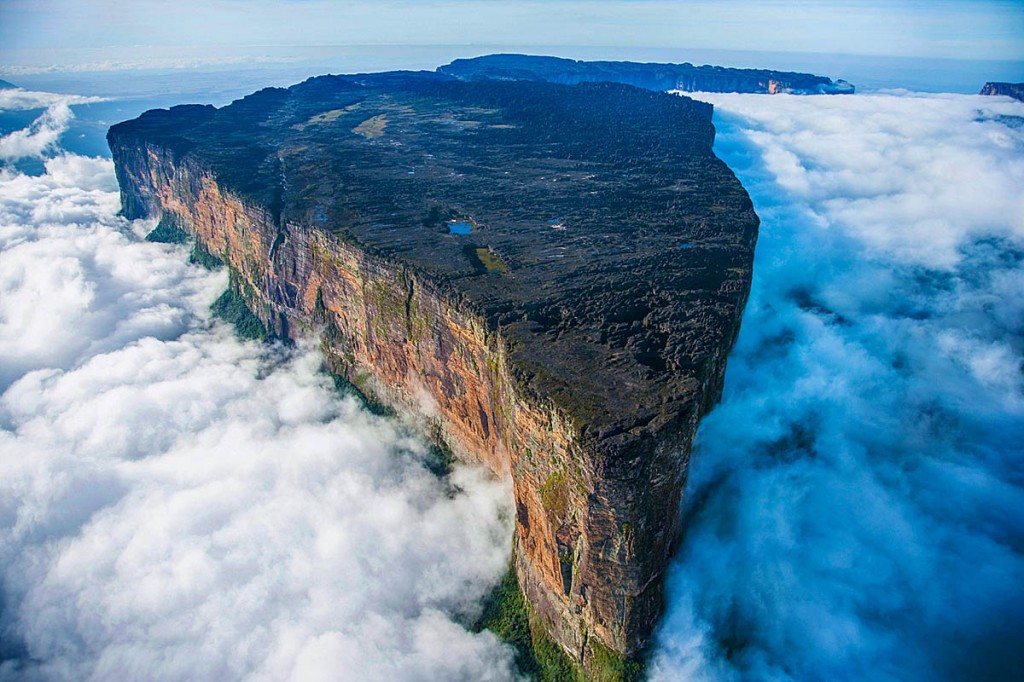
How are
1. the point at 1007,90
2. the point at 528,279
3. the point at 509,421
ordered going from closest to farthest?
the point at 509,421 → the point at 528,279 → the point at 1007,90

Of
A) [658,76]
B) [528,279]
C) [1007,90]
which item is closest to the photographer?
[528,279]

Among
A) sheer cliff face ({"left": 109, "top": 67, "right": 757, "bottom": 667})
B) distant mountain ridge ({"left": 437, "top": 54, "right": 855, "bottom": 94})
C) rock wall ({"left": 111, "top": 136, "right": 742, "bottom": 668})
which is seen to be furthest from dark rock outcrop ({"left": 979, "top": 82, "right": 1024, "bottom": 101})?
rock wall ({"left": 111, "top": 136, "right": 742, "bottom": 668})

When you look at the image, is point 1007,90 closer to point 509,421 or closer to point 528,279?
point 528,279

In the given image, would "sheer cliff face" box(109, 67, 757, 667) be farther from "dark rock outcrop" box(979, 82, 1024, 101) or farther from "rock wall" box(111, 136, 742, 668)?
"dark rock outcrop" box(979, 82, 1024, 101)

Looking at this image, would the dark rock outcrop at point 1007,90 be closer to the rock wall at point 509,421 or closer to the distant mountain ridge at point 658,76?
the distant mountain ridge at point 658,76

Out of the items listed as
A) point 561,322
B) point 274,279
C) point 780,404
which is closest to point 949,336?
point 780,404

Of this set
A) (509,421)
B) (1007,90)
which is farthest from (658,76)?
(509,421)

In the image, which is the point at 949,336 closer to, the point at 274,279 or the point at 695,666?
the point at 695,666

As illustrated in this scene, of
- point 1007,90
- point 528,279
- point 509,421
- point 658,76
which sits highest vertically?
point 658,76

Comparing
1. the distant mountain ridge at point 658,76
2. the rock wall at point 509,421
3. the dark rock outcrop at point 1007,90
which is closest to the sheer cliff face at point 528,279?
the rock wall at point 509,421

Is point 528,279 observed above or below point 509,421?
above
